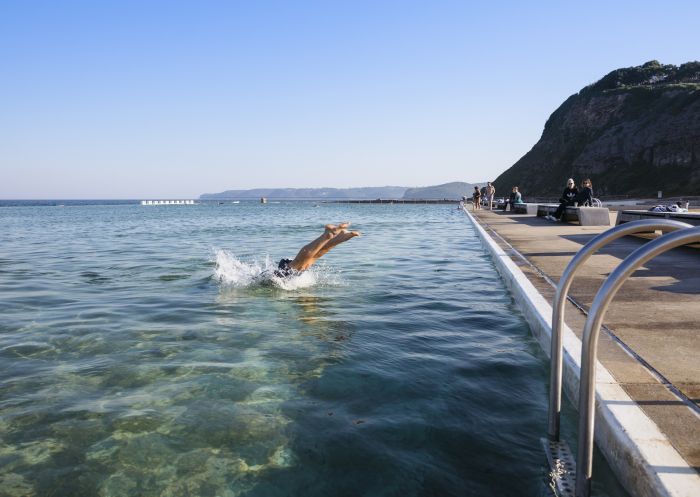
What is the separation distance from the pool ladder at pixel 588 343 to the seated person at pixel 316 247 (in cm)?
610

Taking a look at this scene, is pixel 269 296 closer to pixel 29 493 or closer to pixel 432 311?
pixel 432 311

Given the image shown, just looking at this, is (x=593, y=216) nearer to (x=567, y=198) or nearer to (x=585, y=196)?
(x=585, y=196)

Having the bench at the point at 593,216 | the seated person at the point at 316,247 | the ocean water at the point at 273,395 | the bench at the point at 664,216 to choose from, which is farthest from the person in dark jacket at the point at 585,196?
the seated person at the point at 316,247

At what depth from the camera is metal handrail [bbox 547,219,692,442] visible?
269 cm

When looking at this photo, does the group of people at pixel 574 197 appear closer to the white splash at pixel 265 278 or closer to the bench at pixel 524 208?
the bench at pixel 524 208

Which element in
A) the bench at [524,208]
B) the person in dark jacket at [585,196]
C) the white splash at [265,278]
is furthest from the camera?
the bench at [524,208]

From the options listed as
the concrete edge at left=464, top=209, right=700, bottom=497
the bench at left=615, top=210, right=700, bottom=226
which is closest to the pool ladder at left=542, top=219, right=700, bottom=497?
the concrete edge at left=464, top=209, right=700, bottom=497

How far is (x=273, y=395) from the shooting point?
4.48 m

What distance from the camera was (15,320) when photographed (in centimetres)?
732

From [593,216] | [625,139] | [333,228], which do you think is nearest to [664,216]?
[593,216]

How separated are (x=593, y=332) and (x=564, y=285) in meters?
0.58

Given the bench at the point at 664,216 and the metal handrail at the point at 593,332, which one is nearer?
the metal handrail at the point at 593,332

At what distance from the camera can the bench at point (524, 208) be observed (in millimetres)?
29266

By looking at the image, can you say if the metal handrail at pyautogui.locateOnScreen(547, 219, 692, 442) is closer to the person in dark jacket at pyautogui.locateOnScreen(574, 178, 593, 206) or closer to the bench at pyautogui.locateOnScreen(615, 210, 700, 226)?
the bench at pyautogui.locateOnScreen(615, 210, 700, 226)
